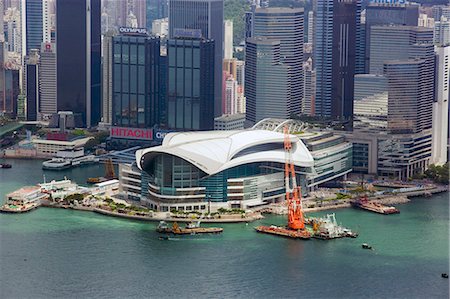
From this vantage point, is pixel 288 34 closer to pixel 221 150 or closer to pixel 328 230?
pixel 221 150

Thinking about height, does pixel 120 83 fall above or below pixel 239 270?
above

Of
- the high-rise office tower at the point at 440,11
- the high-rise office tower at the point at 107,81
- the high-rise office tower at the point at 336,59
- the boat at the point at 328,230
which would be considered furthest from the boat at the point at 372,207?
the high-rise office tower at the point at 440,11

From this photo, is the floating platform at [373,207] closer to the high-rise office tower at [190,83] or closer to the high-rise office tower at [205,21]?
the high-rise office tower at [190,83]

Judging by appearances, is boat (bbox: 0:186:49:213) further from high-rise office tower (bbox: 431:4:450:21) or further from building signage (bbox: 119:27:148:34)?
high-rise office tower (bbox: 431:4:450:21)

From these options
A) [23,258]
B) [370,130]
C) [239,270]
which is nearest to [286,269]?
[239,270]

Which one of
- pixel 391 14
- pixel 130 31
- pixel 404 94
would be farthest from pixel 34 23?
pixel 404 94

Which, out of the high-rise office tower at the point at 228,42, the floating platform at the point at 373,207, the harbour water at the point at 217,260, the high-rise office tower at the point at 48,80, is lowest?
the harbour water at the point at 217,260

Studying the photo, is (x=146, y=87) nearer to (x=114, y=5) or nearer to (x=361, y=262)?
(x=361, y=262)

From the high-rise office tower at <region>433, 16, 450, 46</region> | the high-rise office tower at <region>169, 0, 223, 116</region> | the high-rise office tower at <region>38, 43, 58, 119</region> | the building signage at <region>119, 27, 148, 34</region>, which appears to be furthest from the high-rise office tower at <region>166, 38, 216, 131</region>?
the high-rise office tower at <region>433, 16, 450, 46</region>
